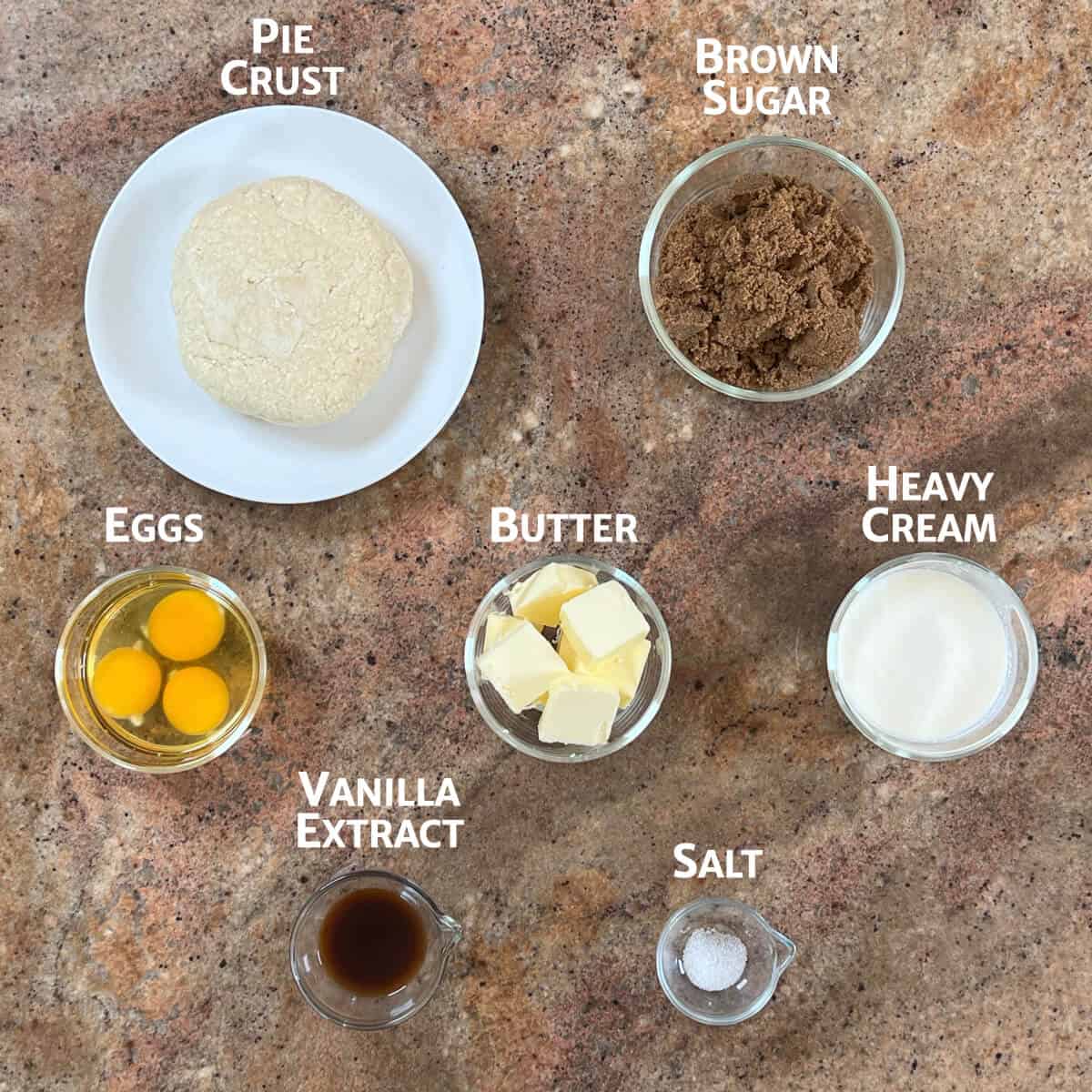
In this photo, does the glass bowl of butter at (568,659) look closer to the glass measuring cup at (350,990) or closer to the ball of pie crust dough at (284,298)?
the glass measuring cup at (350,990)

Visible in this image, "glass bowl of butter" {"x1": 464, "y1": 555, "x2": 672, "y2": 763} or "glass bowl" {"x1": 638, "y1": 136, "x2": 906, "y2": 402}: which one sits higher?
"glass bowl" {"x1": 638, "y1": 136, "x2": 906, "y2": 402}

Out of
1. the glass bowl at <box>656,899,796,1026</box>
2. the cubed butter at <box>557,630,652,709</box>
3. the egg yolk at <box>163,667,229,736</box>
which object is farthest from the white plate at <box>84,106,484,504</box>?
the glass bowl at <box>656,899,796,1026</box>

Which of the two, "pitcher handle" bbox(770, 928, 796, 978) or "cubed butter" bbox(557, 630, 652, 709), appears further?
"pitcher handle" bbox(770, 928, 796, 978)

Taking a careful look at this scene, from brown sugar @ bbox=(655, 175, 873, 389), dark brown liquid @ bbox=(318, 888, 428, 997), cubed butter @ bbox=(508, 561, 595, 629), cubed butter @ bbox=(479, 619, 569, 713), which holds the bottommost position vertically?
dark brown liquid @ bbox=(318, 888, 428, 997)

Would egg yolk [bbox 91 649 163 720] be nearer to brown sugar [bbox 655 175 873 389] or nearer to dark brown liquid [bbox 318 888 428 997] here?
dark brown liquid [bbox 318 888 428 997]

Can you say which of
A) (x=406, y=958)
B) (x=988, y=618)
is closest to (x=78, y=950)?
(x=406, y=958)

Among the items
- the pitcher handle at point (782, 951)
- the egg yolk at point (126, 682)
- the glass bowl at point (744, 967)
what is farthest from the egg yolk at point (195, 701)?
the pitcher handle at point (782, 951)

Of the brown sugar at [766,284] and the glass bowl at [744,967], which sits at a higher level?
the brown sugar at [766,284]

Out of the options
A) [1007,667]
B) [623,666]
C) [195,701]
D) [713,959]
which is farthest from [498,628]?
[1007,667]
